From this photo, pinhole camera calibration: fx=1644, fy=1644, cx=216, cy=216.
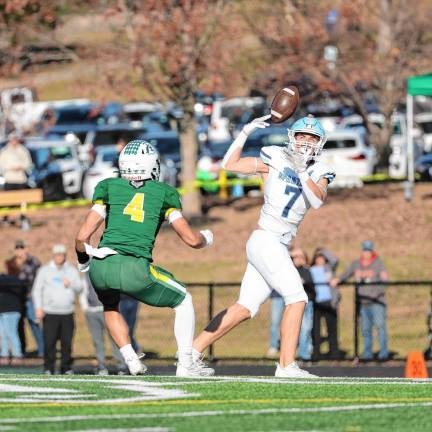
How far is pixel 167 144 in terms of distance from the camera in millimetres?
34875

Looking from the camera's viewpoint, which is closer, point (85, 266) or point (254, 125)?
point (85, 266)

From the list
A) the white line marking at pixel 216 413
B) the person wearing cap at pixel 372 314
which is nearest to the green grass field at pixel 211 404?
the white line marking at pixel 216 413

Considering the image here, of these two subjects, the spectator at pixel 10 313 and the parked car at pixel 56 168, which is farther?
the parked car at pixel 56 168

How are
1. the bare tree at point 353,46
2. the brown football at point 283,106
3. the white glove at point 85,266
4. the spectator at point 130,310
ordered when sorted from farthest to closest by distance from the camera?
the bare tree at point 353,46 → the spectator at point 130,310 → the brown football at point 283,106 → the white glove at point 85,266

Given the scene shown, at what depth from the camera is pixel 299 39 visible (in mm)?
32219

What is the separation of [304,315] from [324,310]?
345 millimetres

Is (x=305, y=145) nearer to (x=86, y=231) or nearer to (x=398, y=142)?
(x=86, y=231)

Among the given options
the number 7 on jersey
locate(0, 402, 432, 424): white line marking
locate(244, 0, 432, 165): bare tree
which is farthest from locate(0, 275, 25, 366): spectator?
locate(244, 0, 432, 165): bare tree

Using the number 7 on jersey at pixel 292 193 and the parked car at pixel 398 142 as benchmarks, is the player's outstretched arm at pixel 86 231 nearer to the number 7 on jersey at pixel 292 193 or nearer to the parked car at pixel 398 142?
the number 7 on jersey at pixel 292 193

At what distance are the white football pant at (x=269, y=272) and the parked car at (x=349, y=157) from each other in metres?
21.3

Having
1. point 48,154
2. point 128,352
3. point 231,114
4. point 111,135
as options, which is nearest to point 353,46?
point 231,114

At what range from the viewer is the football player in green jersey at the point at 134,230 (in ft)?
34.9

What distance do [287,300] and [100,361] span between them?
305 inches

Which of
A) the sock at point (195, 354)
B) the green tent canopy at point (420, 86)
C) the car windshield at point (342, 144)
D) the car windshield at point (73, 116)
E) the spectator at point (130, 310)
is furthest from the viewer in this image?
the car windshield at point (73, 116)
